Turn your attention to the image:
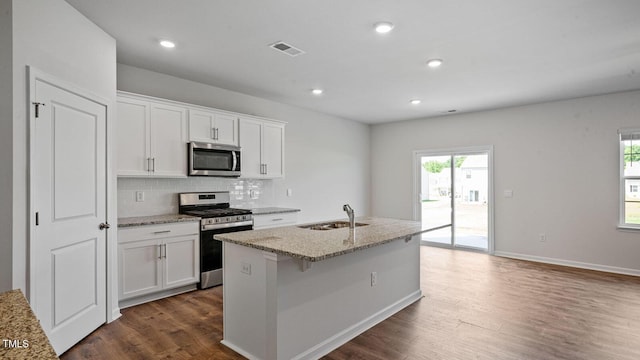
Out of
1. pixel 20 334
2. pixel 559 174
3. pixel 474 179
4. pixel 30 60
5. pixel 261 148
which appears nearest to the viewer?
pixel 20 334

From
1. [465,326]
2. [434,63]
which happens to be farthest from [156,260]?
[434,63]

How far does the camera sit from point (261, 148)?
480 cm

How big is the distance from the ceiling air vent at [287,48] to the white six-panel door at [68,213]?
65.4 inches

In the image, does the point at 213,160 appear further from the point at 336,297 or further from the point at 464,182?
the point at 464,182

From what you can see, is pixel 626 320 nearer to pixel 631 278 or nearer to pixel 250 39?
pixel 631 278

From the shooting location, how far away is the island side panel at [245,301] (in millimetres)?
2293

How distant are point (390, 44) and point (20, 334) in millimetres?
3170

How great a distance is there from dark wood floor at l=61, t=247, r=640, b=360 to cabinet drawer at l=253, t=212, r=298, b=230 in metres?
0.94

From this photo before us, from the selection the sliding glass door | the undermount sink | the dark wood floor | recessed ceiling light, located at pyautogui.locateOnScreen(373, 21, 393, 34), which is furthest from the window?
recessed ceiling light, located at pyautogui.locateOnScreen(373, 21, 393, 34)

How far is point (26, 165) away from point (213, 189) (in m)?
2.47

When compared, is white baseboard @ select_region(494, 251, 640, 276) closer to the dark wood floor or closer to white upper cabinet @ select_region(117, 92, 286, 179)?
the dark wood floor

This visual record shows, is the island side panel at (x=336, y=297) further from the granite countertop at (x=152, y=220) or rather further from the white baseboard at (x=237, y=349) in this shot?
the granite countertop at (x=152, y=220)

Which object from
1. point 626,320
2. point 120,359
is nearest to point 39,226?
point 120,359

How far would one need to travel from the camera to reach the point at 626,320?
122 inches
